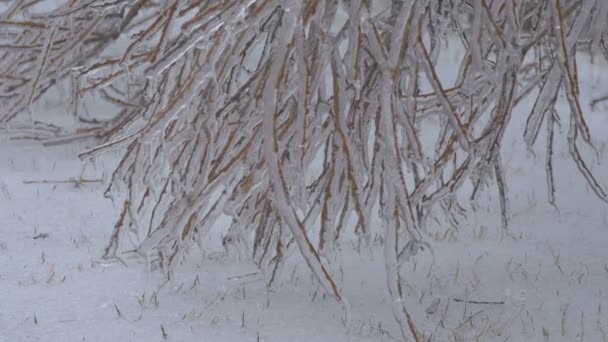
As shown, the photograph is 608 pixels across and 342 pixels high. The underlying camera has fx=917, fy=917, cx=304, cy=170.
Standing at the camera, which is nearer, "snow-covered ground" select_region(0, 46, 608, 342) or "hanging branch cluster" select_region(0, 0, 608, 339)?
"hanging branch cluster" select_region(0, 0, 608, 339)

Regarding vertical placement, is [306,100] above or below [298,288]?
above

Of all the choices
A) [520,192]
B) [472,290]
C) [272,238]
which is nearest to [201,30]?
[272,238]

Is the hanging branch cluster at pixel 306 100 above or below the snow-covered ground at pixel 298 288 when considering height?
above

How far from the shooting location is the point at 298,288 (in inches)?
162

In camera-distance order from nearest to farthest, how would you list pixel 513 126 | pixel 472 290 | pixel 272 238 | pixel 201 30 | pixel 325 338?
pixel 201 30
pixel 325 338
pixel 272 238
pixel 472 290
pixel 513 126

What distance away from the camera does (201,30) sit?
246 centimetres

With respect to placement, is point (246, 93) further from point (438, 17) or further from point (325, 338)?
point (325, 338)

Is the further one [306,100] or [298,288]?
[298,288]

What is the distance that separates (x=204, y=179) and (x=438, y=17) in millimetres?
1023

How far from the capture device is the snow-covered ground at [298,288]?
356 centimetres

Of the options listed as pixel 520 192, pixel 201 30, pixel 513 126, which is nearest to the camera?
pixel 201 30

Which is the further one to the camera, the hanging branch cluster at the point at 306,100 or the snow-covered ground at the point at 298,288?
the snow-covered ground at the point at 298,288

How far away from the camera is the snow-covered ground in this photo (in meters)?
3.56

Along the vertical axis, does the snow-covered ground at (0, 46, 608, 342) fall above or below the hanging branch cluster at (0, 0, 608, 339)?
below
